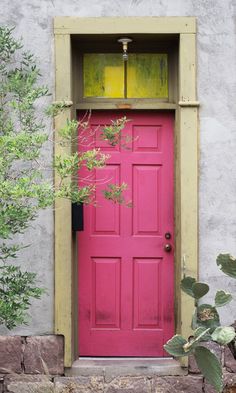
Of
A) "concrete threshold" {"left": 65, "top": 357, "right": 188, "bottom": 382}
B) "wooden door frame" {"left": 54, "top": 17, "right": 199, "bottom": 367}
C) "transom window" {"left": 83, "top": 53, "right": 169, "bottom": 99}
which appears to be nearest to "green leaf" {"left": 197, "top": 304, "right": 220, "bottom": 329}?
"wooden door frame" {"left": 54, "top": 17, "right": 199, "bottom": 367}

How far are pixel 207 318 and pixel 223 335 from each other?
286 mm

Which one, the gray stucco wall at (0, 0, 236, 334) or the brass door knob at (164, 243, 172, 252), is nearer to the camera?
the gray stucco wall at (0, 0, 236, 334)

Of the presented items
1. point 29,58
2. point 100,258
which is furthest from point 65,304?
point 29,58

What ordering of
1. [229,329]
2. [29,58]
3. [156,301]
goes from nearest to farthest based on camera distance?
1. [229,329]
2. [29,58]
3. [156,301]

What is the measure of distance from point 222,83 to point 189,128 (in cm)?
51

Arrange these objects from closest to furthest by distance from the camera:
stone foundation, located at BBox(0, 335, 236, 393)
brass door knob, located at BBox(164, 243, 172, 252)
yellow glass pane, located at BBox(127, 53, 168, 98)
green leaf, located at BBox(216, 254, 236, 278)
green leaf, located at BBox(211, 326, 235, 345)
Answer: green leaf, located at BBox(211, 326, 235, 345), green leaf, located at BBox(216, 254, 236, 278), stone foundation, located at BBox(0, 335, 236, 393), brass door knob, located at BBox(164, 243, 172, 252), yellow glass pane, located at BBox(127, 53, 168, 98)

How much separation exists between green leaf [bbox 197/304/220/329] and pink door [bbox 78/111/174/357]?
228cm

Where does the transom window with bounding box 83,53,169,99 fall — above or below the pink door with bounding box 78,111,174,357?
above

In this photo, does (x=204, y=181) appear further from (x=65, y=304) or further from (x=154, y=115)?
(x=65, y=304)

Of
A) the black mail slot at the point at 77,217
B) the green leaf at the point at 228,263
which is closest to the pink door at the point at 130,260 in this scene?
the black mail slot at the point at 77,217

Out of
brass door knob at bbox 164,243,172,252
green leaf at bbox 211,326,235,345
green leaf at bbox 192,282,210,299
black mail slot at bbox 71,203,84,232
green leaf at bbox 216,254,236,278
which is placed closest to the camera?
green leaf at bbox 211,326,235,345

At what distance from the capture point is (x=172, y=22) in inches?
264

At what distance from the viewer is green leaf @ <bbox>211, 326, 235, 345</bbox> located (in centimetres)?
438

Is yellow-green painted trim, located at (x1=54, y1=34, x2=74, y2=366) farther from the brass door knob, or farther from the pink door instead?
the brass door knob
